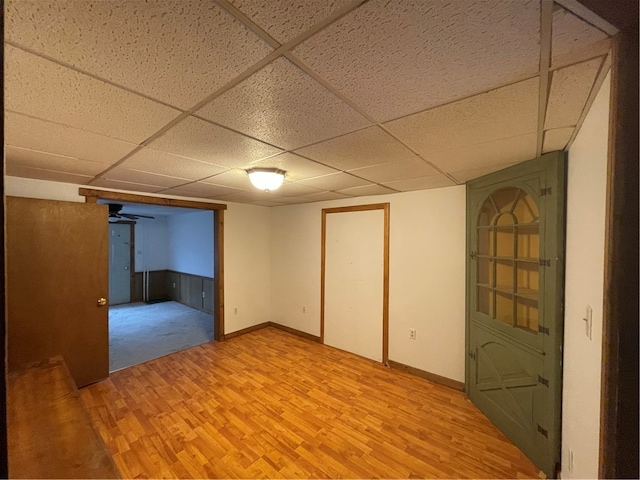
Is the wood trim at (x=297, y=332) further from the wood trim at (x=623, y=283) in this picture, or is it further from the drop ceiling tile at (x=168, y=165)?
the wood trim at (x=623, y=283)

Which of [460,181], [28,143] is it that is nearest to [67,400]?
[28,143]

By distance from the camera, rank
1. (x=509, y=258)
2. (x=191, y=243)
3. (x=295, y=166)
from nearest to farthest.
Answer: (x=295, y=166)
(x=509, y=258)
(x=191, y=243)

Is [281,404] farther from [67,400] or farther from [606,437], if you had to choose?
[606,437]

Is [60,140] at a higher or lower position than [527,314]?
higher

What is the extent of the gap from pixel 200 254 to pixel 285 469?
522cm

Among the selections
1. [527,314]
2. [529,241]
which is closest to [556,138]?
[529,241]

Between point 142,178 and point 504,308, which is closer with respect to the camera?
point 504,308

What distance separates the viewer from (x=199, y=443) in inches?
78.5

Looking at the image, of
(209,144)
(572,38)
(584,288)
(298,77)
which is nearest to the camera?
(572,38)

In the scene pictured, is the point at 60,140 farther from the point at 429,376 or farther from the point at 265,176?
the point at 429,376

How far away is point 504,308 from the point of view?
2197mm

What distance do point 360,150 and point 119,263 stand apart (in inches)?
289

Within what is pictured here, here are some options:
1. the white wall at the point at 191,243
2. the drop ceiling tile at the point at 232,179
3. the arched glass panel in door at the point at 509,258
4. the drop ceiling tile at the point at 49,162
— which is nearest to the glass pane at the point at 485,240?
the arched glass panel in door at the point at 509,258

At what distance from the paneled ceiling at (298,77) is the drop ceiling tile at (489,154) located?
0.02 meters
